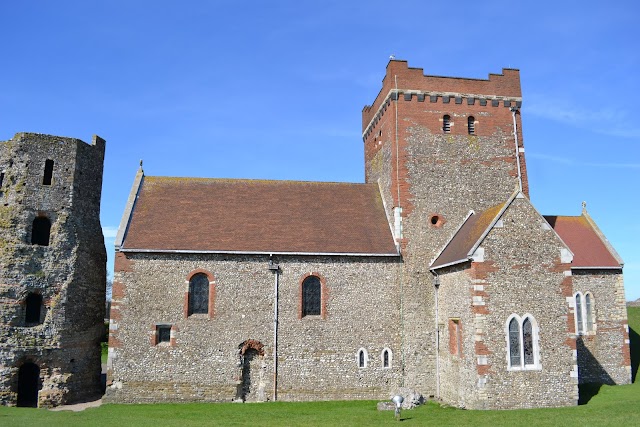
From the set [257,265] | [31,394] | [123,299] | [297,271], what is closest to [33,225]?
[123,299]

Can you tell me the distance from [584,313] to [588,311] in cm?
28

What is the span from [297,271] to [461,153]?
10373mm

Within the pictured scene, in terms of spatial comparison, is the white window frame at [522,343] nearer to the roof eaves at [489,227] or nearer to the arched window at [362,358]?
the roof eaves at [489,227]

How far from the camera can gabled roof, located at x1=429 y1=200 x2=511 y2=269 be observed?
20.4m

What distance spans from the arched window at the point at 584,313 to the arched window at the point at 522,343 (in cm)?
696

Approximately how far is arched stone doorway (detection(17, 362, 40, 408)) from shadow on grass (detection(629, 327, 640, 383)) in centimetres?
2852

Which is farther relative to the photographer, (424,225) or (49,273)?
(424,225)

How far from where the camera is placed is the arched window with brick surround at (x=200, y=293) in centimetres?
2261

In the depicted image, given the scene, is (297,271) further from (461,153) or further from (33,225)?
(33,225)

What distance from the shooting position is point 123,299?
2217 cm

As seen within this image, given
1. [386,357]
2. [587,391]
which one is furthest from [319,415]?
[587,391]

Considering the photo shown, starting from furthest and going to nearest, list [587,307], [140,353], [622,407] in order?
[587,307], [140,353], [622,407]

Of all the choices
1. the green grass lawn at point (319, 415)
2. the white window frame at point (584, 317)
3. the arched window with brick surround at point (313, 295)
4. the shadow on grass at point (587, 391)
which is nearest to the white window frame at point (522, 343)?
the green grass lawn at point (319, 415)

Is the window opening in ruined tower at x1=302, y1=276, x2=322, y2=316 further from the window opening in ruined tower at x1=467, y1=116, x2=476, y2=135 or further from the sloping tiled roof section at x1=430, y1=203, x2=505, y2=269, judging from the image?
the window opening in ruined tower at x1=467, y1=116, x2=476, y2=135
